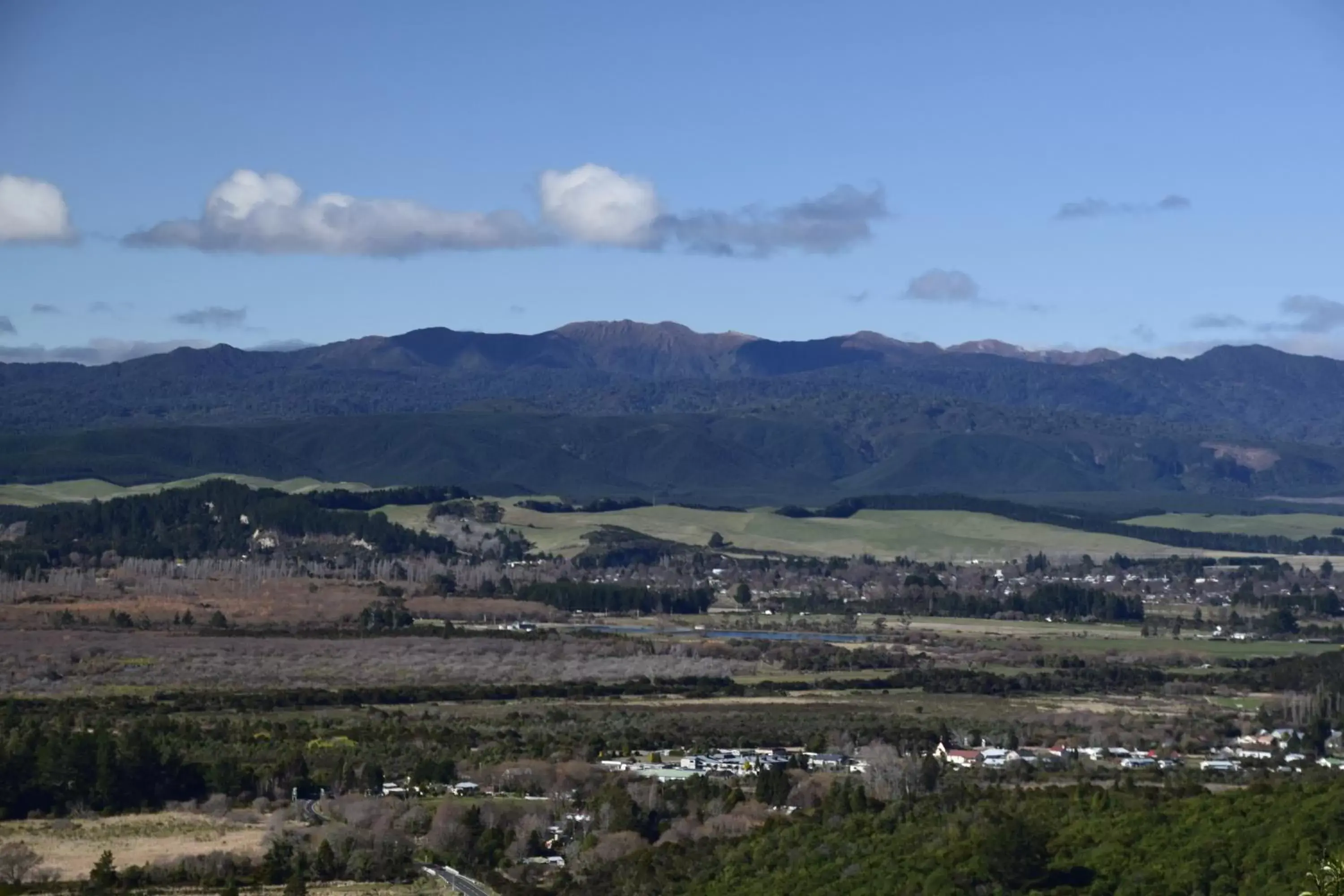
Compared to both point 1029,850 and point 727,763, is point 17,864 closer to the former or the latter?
point 1029,850

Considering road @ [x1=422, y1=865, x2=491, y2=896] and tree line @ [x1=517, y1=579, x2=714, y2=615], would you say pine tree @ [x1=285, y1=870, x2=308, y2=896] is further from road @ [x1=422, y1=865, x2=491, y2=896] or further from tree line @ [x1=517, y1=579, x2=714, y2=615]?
tree line @ [x1=517, y1=579, x2=714, y2=615]

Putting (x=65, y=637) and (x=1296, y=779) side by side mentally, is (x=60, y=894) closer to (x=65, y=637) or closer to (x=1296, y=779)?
(x=1296, y=779)

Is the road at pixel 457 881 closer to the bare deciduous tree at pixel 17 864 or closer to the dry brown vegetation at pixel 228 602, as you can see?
the bare deciduous tree at pixel 17 864

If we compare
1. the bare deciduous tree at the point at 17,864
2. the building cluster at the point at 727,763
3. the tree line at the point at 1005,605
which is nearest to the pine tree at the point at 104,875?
the bare deciduous tree at the point at 17,864

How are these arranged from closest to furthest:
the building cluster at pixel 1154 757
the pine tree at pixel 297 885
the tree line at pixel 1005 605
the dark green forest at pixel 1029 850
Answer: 1. the dark green forest at pixel 1029 850
2. the pine tree at pixel 297 885
3. the building cluster at pixel 1154 757
4. the tree line at pixel 1005 605

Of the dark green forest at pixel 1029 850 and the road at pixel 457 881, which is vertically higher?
the dark green forest at pixel 1029 850

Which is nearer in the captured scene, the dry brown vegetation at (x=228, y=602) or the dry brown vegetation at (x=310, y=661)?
the dry brown vegetation at (x=310, y=661)
